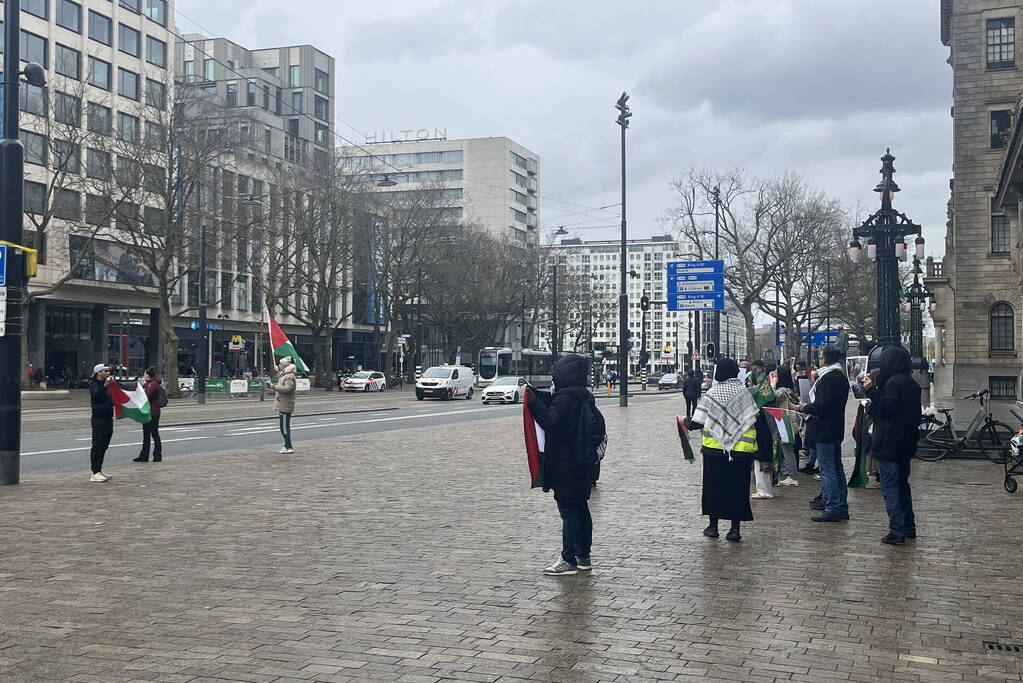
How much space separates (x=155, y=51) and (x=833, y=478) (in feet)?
196

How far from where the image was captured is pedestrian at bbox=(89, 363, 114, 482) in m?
13.6

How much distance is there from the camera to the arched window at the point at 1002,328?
38.9m

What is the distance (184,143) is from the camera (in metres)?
42.7

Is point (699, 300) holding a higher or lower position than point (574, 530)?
higher

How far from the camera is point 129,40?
194 ft

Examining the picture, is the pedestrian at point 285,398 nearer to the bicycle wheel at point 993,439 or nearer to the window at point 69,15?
the bicycle wheel at point 993,439

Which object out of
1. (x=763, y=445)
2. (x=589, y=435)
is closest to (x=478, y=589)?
(x=589, y=435)

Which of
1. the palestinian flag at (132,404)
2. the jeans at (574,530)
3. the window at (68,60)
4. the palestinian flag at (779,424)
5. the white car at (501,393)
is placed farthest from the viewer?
the window at (68,60)

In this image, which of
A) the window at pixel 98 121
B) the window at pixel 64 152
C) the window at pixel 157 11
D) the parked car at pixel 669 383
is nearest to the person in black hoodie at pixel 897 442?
the window at pixel 64 152

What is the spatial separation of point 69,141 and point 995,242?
118ft

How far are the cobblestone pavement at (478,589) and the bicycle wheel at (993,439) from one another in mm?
4604

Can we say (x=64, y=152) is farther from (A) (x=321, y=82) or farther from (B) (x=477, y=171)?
(B) (x=477, y=171)

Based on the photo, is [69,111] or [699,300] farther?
[69,111]

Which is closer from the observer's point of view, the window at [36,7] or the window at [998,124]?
the window at [998,124]
